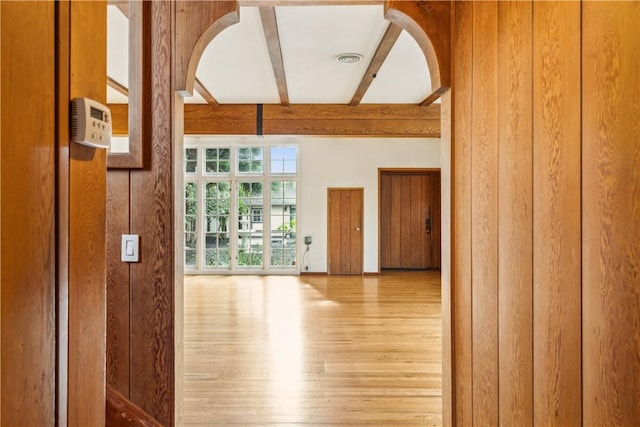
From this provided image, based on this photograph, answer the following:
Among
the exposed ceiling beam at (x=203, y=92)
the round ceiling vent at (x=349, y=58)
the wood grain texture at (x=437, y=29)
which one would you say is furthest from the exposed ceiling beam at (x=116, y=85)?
the wood grain texture at (x=437, y=29)

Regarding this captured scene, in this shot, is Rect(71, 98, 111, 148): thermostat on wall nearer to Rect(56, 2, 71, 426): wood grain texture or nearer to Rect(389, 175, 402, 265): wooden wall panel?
Rect(56, 2, 71, 426): wood grain texture

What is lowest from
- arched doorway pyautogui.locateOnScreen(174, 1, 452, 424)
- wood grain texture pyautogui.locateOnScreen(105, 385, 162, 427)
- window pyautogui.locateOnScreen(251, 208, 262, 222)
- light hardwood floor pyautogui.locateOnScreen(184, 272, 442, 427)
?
light hardwood floor pyautogui.locateOnScreen(184, 272, 442, 427)

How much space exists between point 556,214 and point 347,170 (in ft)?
22.2

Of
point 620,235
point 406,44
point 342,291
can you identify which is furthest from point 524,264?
point 342,291

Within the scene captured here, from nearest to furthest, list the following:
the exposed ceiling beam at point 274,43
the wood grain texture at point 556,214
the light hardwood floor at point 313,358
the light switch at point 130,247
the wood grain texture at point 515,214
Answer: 1. the wood grain texture at point 556,214
2. the wood grain texture at point 515,214
3. the light switch at point 130,247
4. the light hardwood floor at point 313,358
5. the exposed ceiling beam at point 274,43

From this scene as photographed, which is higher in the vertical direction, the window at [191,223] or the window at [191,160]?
the window at [191,160]

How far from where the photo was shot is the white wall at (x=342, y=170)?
7766mm

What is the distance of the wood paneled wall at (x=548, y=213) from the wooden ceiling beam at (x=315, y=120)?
4281 millimetres

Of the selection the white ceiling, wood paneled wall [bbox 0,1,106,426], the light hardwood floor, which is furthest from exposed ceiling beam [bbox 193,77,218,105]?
wood paneled wall [bbox 0,1,106,426]

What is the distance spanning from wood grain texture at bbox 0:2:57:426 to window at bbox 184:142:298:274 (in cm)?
722

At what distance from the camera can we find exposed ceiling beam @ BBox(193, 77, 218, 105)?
15.6ft

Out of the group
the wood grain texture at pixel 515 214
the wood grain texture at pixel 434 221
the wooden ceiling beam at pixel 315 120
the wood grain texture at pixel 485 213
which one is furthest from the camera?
the wood grain texture at pixel 434 221

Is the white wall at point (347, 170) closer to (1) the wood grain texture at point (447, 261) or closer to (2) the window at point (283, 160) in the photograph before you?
(2) the window at point (283, 160)

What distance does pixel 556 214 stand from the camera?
106cm
